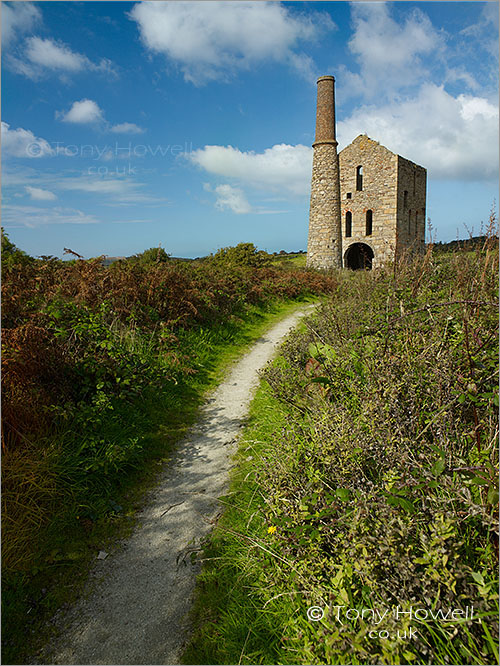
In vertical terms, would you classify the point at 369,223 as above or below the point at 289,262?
above

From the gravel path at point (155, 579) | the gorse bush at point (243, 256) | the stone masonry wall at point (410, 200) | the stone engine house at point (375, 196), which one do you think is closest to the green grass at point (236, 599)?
the gravel path at point (155, 579)

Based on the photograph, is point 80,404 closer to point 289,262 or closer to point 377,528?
point 377,528

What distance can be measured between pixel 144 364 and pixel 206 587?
157 inches

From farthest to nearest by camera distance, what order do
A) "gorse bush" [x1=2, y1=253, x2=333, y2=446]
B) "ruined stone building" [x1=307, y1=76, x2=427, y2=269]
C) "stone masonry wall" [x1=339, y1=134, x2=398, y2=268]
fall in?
"stone masonry wall" [x1=339, y1=134, x2=398, y2=268] → "ruined stone building" [x1=307, y1=76, x2=427, y2=269] → "gorse bush" [x1=2, y1=253, x2=333, y2=446]

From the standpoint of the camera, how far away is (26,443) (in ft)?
13.3

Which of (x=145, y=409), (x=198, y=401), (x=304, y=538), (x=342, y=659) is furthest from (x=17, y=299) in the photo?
(x=342, y=659)

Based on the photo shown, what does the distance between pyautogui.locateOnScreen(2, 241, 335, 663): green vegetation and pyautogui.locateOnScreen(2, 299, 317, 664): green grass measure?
0.4 inches

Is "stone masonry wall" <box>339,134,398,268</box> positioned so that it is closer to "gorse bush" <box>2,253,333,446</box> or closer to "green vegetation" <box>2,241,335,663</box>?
"gorse bush" <box>2,253,333,446</box>

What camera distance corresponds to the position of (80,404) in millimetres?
4855

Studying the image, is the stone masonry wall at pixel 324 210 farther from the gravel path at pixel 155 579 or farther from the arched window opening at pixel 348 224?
the gravel path at pixel 155 579

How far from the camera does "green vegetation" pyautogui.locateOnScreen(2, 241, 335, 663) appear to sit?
3393mm

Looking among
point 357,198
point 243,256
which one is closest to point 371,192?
point 357,198

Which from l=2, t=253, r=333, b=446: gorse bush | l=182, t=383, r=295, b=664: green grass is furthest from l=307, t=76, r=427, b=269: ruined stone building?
l=182, t=383, r=295, b=664: green grass

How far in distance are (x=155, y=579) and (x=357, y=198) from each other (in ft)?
85.3
